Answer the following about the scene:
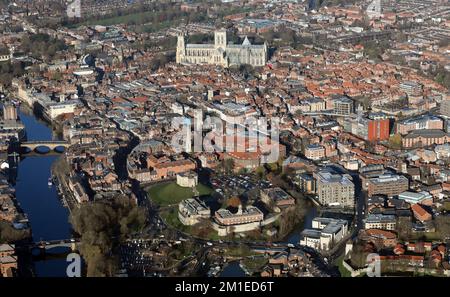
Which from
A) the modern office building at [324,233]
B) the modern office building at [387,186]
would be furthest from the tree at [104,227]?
the modern office building at [387,186]

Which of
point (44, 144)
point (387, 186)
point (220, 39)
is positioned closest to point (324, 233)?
point (387, 186)

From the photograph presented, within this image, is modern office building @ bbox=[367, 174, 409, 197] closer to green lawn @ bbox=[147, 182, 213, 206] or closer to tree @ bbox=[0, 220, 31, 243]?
green lawn @ bbox=[147, 182, 213, 206]

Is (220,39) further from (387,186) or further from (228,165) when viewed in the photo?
(387,186)

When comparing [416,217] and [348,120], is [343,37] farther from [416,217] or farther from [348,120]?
[416,217]

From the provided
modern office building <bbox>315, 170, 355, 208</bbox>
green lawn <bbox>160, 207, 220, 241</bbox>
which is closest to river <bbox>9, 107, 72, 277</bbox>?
green lawn <bbox>160, 207, 220, 241</bbox>

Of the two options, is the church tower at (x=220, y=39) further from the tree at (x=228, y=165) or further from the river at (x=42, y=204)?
the tree at (x=228, y=165)
